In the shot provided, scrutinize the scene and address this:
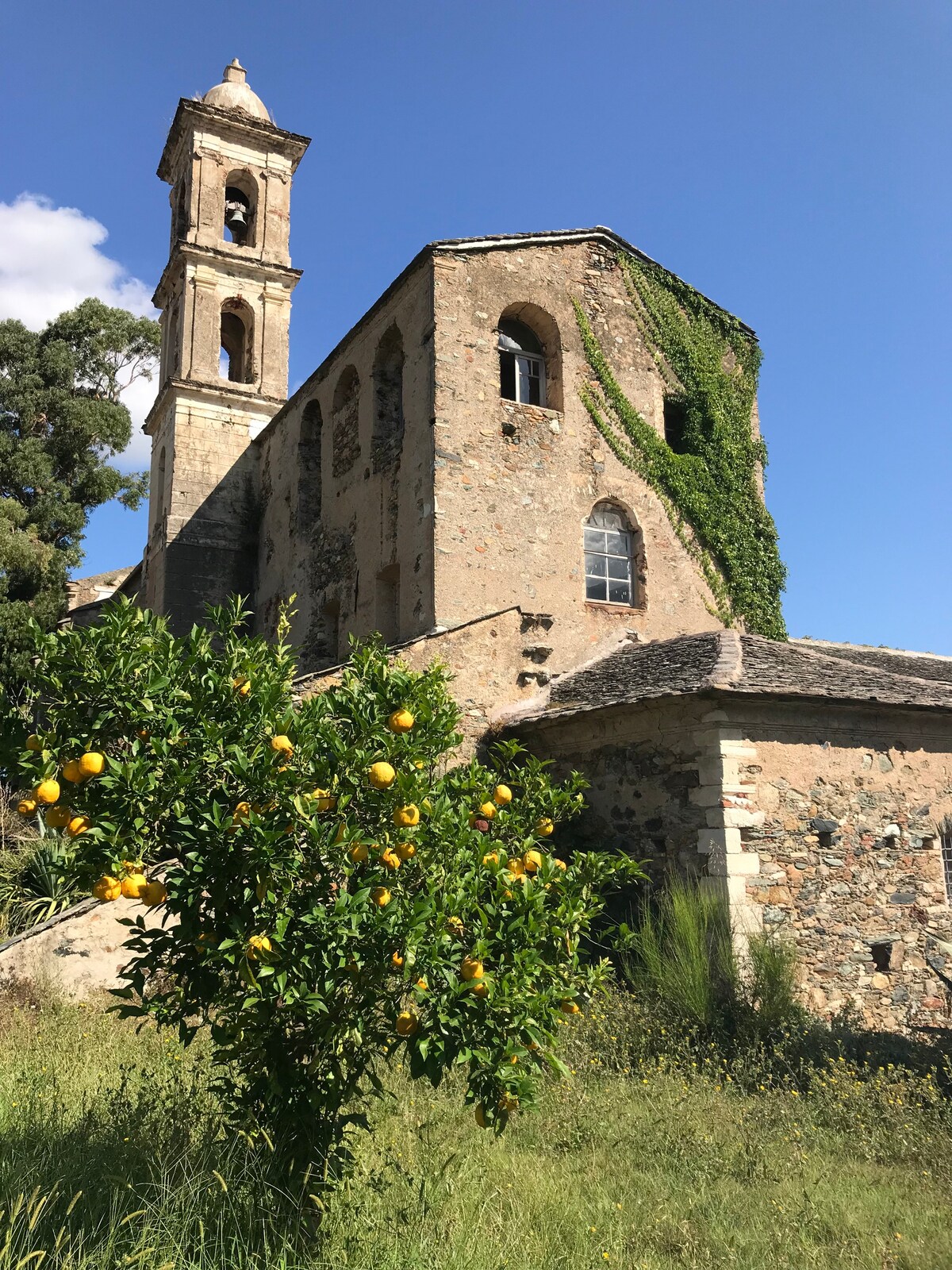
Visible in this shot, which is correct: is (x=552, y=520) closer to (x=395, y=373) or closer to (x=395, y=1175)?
(x=395, y=373)

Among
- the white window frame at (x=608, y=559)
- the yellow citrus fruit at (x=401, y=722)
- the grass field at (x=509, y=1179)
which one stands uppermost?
the white window frame at (x=608, y=559)

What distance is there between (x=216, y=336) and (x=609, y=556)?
38.5 ft

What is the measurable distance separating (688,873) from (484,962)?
606 centimetres

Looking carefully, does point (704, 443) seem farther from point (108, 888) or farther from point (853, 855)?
point (108, 888)

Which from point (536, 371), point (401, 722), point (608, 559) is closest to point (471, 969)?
point (401, 722)

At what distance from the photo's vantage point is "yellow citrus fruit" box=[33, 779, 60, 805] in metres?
3.54

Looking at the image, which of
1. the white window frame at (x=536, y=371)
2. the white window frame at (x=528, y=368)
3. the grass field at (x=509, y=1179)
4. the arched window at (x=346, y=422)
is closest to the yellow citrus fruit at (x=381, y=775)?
the grass field at (x=509, y=1179)

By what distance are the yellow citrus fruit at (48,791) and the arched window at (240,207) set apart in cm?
2148

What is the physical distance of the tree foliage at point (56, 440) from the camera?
21.0m

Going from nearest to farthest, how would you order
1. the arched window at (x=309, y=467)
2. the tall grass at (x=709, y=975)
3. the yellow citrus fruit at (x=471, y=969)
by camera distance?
1. the yellow citrus fruit at (x=471, y=969)
2. the tall grass at (x=709, y=975)
3. the arched window at (x=309, y=467)

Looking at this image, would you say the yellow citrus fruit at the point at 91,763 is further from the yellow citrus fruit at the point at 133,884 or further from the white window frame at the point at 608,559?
the white window frame at the point at 608,559

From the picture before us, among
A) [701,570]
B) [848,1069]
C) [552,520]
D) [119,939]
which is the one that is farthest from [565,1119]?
[701,570]

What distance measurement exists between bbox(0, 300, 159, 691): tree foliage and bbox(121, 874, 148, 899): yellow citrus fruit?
18269 millimetres

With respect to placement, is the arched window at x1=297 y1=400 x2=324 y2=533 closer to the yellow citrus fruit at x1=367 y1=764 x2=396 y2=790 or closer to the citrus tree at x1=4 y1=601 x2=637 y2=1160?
the citrus tree at x1=4 y1=601 x2=637 y2=1160
